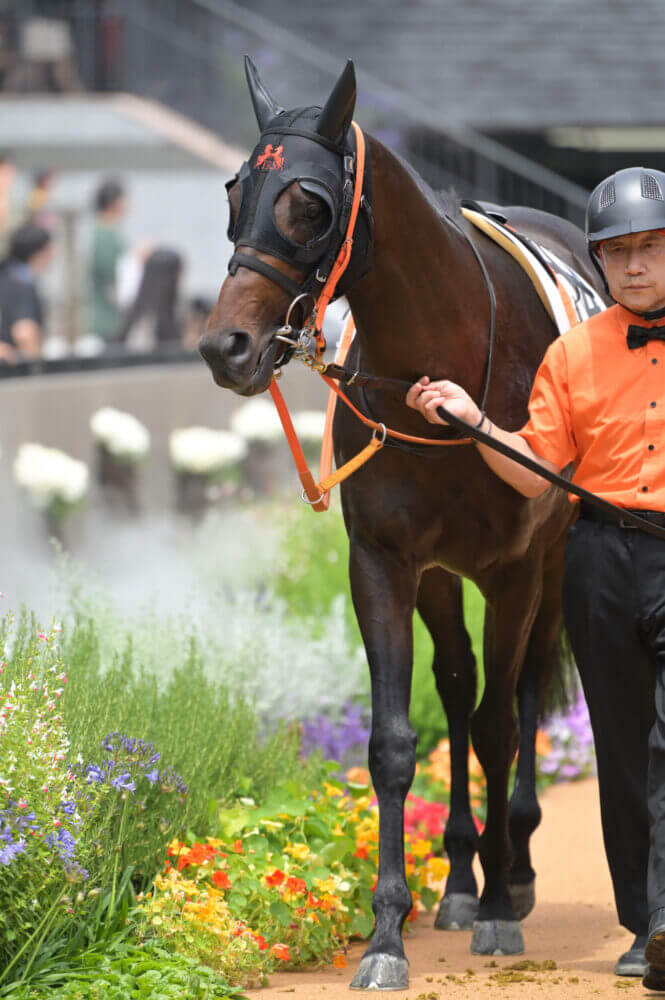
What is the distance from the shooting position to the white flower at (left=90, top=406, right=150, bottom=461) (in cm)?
973

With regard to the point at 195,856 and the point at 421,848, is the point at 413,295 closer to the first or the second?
the point at 195,856

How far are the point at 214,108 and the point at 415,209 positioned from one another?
12.1 m

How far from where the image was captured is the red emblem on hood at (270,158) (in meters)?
3.92

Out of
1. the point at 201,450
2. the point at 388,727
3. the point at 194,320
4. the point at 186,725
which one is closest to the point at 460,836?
the point at 186,725

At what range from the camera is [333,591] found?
331 inches

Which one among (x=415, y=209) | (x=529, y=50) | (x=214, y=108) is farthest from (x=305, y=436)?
(x=529, y=50)

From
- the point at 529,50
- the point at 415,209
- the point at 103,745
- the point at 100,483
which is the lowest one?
the point at 103,745

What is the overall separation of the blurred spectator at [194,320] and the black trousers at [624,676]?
8.31 metres

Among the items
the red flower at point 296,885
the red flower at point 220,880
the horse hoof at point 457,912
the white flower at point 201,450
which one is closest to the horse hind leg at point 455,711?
the horse hoof at point 457,912

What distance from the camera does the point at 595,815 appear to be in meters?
6.66

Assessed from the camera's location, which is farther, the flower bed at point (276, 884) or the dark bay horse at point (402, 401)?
the flower bed at point (276, 884)

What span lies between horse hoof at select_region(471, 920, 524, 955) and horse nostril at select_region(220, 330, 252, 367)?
195 centimetres

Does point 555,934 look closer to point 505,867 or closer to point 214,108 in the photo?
point 505,867

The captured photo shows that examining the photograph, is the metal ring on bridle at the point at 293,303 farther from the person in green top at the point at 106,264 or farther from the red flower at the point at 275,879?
the person in green top at the point at 106,264
